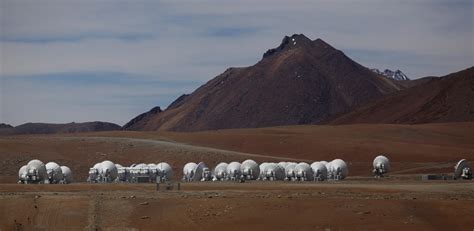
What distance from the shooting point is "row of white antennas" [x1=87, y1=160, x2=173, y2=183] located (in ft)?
267

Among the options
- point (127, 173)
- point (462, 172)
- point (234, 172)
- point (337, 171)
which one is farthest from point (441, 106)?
point (127, 173)

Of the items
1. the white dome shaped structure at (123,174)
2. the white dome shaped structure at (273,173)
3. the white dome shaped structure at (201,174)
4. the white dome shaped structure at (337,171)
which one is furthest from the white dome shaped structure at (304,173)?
the white dome shaped structure at (123,174)

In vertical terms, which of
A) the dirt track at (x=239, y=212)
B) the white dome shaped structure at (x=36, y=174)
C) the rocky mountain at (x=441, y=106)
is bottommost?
the dirt track at (x=239, y=212)

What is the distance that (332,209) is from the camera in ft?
153

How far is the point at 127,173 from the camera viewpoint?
83.8 meters

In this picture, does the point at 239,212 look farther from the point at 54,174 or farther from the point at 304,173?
the point at 304,173

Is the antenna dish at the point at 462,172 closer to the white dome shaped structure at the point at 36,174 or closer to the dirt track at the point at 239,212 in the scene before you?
the dirt track at the point at 239,212

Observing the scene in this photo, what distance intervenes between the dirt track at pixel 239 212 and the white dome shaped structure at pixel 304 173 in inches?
1133

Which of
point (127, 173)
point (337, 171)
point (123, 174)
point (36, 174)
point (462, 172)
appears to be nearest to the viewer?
point (36, 174)

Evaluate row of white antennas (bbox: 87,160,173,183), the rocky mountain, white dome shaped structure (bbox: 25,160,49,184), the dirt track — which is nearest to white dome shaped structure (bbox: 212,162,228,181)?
row of white antennas (bbox: 87,160,173,183)

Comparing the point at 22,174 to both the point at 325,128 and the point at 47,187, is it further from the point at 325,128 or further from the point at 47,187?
the point at 325,128

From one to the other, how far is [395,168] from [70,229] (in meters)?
61.9

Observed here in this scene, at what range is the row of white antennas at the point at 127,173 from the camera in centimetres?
8144

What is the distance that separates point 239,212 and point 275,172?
126 ft
